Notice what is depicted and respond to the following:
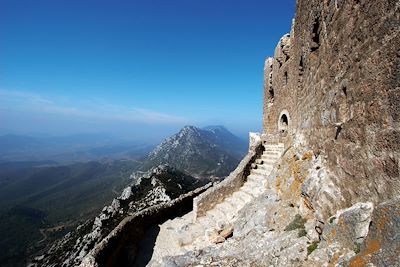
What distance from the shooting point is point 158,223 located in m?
16.6

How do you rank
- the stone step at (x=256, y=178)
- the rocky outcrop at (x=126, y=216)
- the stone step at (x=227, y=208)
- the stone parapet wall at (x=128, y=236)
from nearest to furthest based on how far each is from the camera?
the stone parapet wall at (x=128, y=236) < the stone step at (x=227, y=208) < the rocky outcrop at (x=126, y=216) < the stone step at (x=256, y=178)

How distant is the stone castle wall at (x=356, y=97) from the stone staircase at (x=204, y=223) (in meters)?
6.50

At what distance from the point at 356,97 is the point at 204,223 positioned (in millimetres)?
10951

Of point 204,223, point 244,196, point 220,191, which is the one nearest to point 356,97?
point 244,196

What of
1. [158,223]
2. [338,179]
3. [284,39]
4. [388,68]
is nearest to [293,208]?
[338,179]

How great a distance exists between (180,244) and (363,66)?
11283mm

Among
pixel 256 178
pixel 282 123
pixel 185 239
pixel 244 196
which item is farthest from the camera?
pixel 282 123

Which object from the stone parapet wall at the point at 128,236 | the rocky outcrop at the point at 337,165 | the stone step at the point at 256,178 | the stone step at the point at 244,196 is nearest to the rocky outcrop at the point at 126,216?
the stone parapet wall at the point at 128,236

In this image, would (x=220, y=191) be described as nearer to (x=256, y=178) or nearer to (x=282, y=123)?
(x=256, y=178)

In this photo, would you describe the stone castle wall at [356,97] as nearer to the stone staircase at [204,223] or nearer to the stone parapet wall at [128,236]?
the stone staircase at [204,223]

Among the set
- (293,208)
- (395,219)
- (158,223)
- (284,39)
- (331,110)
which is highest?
(284,39)

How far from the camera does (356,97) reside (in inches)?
208

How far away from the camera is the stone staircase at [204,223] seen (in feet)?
42.7

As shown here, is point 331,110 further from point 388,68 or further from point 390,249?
point 390,249
